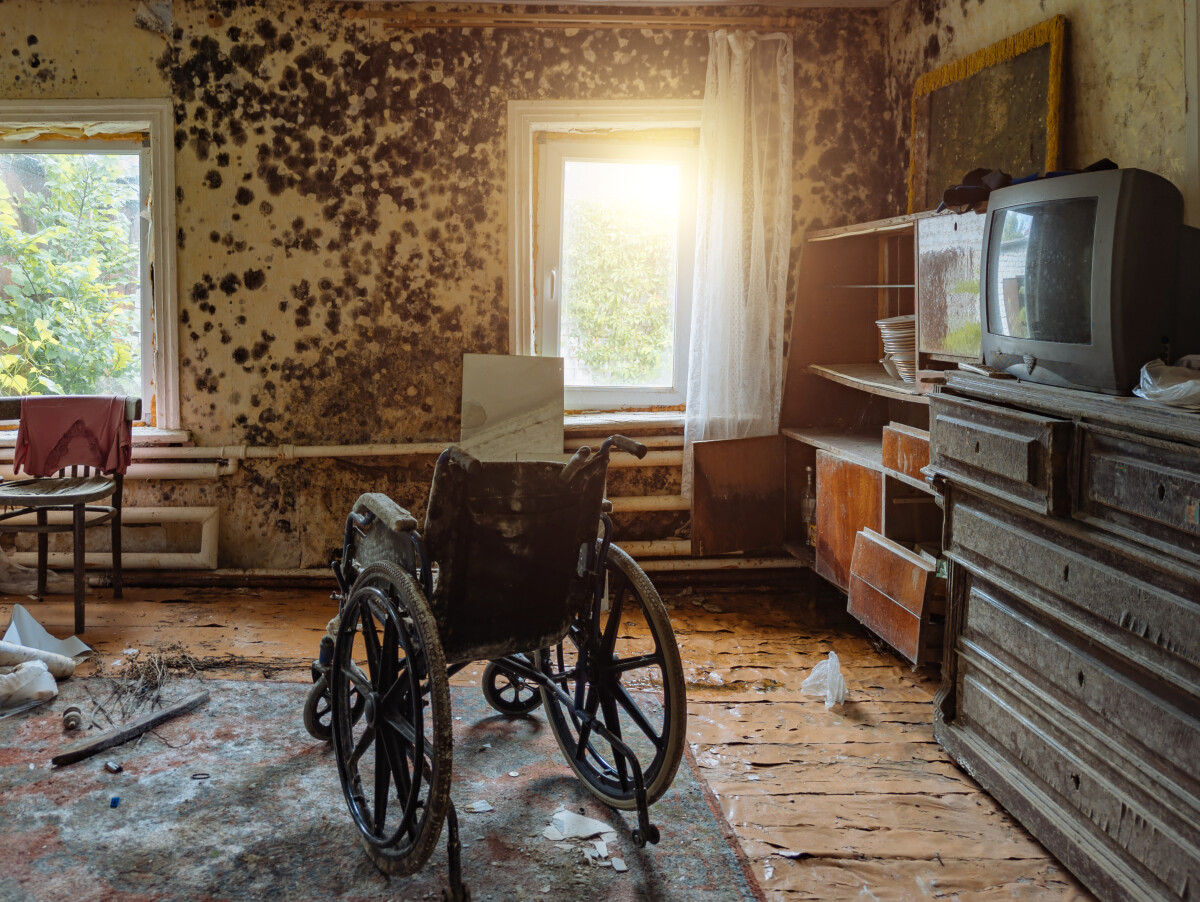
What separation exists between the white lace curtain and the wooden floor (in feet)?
2.83

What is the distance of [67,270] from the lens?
13.6 feet

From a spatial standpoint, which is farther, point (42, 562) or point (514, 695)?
point (42, 562)

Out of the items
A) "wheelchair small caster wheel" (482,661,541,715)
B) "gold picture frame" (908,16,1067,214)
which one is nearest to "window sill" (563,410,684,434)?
"gold picture frame" (908,16,1067,214)

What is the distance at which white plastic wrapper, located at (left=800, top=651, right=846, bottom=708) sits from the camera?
2.94 m

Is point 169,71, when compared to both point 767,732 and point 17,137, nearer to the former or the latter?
point 17,137

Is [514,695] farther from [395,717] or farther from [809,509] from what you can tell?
[809,509]

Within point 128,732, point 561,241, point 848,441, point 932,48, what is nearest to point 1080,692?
point 848,441

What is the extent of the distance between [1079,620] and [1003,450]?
16.4 inches

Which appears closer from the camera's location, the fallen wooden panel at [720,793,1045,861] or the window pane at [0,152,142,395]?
the fallen wooden panel at [720,793,1045,861]

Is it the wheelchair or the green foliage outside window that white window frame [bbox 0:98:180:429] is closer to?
the green foliage outside window

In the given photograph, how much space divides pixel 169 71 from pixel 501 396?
190cm

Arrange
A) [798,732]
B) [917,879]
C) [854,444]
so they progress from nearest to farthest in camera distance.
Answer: [917,879] → [798,732] → [854,444]

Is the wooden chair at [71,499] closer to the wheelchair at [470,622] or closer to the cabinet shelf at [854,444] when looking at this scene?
the wheelchair at [470,622]

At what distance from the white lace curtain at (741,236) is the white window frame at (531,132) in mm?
201
